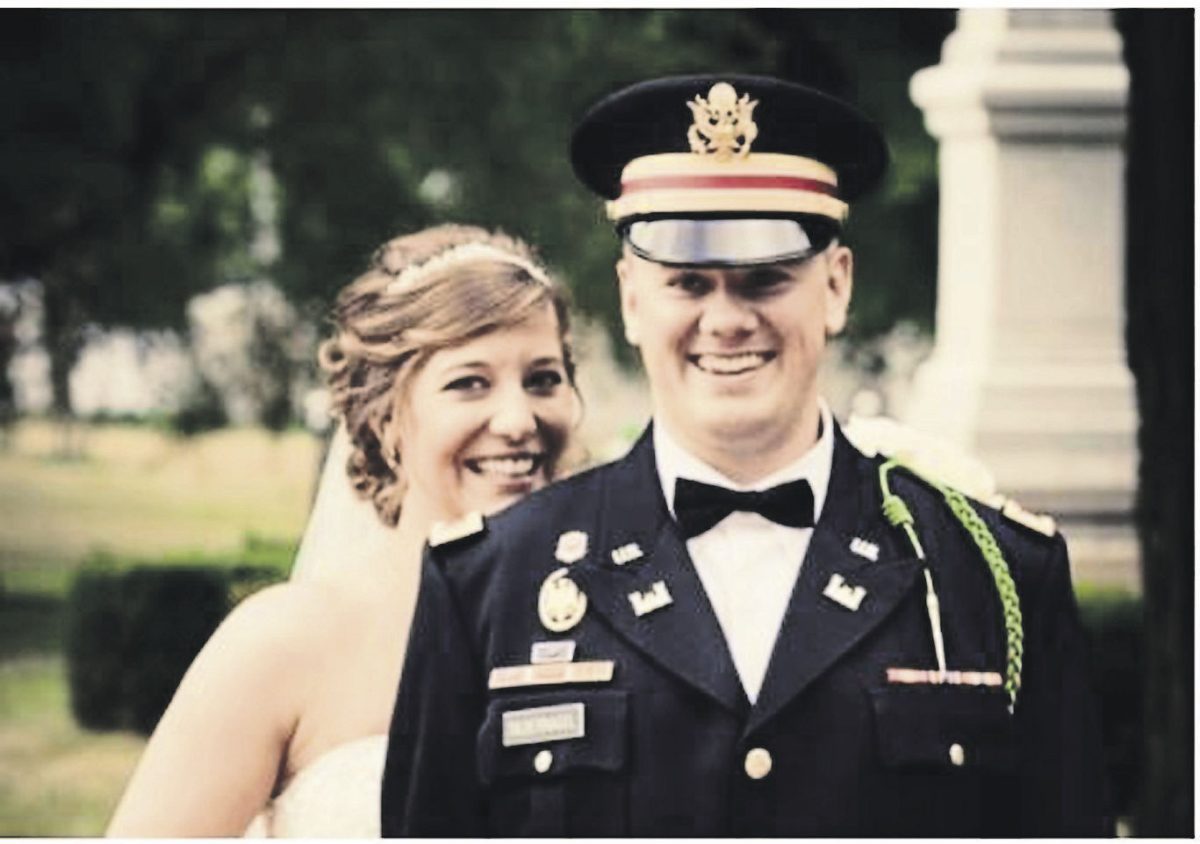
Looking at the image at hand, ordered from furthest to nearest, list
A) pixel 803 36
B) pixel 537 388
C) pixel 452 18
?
pixel 452 18
pixel 803 36
pixel 537 388

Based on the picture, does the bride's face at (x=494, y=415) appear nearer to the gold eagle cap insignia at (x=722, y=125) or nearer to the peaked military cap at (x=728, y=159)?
the peaked military cap at (x=728, y=159)

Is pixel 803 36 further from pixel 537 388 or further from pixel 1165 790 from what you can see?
pixel 537 388

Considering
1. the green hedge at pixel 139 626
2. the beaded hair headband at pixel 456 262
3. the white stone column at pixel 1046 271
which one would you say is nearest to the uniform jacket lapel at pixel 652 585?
the beaded hair headband at pixel 456 262

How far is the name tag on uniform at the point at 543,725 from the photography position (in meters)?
3.56

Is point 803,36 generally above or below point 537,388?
above

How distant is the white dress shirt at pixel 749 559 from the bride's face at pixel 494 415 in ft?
1.88

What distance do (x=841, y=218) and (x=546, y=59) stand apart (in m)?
14.2

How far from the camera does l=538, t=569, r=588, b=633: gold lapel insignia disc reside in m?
3.62

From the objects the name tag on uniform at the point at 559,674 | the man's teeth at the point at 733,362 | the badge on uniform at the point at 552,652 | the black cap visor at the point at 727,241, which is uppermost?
the black cap visor at the point at 727,241

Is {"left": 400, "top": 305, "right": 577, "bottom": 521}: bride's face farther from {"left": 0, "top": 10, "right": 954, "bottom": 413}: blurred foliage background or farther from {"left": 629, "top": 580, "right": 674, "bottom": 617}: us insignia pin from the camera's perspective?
{"left": 0, "top": 10, "right": 954, "bottom": 413}: blurred foliage background

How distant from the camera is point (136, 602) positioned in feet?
42.4

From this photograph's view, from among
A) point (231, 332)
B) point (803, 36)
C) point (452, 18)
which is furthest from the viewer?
point (231, 332)

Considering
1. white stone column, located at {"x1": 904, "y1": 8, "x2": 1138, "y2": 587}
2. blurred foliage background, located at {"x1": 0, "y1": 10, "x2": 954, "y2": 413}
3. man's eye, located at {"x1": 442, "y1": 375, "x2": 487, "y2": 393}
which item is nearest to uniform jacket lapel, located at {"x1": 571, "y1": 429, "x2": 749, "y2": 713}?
man's eye, located at {"x1": 442, "y1": 375, "x2": 487, "y2": 393}

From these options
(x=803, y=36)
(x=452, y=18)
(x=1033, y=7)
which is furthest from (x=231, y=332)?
(x=1033, y=7)
